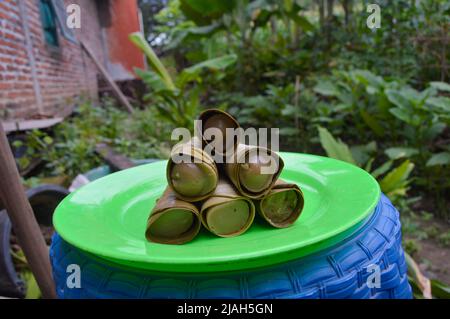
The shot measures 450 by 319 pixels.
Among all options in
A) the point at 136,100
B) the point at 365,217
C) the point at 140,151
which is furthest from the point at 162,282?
the point at 136,100

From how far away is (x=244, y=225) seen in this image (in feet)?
1.80

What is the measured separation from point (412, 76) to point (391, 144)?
626mm

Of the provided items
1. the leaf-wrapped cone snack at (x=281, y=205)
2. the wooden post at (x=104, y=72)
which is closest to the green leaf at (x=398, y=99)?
the wooden post at (x=104, y=72)

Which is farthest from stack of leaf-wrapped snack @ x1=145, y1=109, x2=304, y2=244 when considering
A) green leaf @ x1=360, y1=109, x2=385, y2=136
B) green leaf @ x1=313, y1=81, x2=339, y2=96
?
green leaf @ x1=313, y1=81, x2=339, y2=96

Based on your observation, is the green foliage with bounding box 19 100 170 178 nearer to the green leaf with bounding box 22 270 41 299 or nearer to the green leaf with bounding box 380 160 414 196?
the green leaf with bounding box 22 270 41 299

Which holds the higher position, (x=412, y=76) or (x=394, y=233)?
(x=412, y=76)

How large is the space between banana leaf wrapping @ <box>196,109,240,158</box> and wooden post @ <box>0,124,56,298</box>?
402mm

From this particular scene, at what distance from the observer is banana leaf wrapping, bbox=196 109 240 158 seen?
586 mm

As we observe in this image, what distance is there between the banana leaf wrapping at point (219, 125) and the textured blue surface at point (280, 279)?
0.21 metres

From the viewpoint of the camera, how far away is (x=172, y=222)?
52cm

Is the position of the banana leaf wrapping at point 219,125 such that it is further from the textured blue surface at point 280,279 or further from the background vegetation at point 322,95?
the background vegetation at point 322,95

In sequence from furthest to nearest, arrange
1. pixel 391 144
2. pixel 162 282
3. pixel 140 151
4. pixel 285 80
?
pixel 285 80 < pixel 140 151 < pixel 391 144 < pixel 162 282

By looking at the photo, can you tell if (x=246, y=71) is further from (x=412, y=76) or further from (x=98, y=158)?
(x=98, y=158)

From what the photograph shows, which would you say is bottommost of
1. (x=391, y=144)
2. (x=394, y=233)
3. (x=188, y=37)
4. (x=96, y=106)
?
(x=391, y=144)
